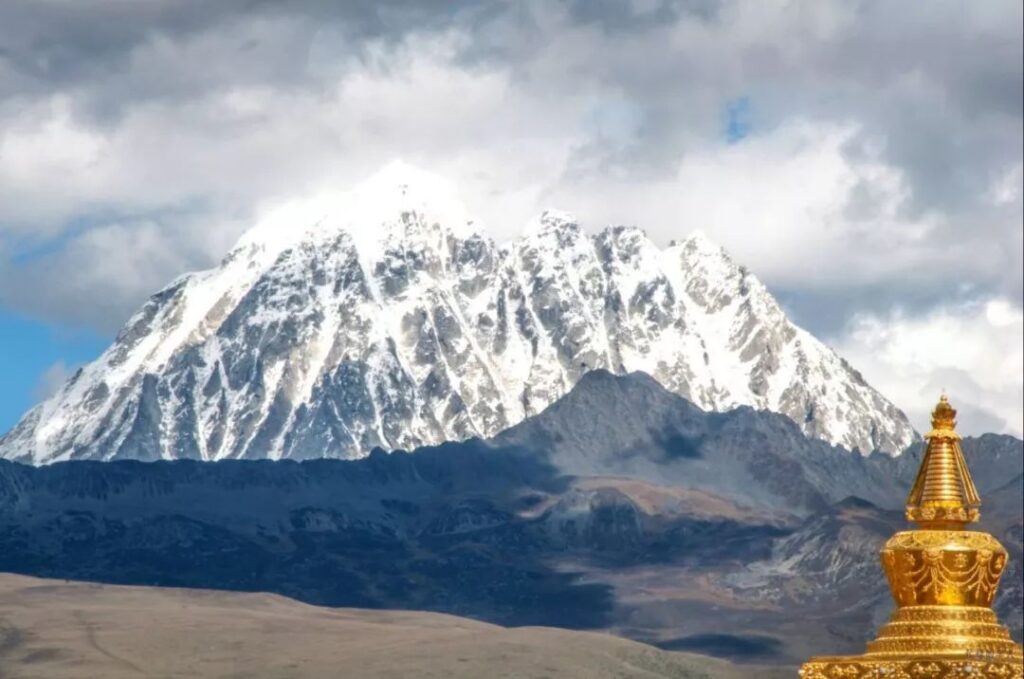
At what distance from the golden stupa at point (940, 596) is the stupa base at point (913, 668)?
0.04 ft

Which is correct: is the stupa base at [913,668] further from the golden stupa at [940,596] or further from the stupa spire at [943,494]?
the stupa spire at [943,494]

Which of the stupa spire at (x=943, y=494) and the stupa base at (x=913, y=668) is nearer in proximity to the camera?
the stupa base at (x=913, y=668)

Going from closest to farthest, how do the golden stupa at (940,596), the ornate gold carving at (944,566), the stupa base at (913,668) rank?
the stupa base at (913,668)
the golden stupa at (940,596)
the ornate gold carving at (944,566)

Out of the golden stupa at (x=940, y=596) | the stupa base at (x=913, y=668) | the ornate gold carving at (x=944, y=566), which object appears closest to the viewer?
the stupa base at (x=913, y=668)

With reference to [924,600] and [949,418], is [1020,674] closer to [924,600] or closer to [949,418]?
[924,600]

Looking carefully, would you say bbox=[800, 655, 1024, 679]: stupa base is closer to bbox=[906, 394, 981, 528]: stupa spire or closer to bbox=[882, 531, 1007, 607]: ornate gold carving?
bbox=[882, 531, 1007, 607]: ornate gold carving

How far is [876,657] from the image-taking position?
120 ft

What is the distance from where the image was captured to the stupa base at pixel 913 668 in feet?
117

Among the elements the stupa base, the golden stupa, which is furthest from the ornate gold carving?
the stupa base

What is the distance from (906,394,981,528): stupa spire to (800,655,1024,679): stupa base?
219cm

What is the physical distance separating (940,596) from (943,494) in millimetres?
1418

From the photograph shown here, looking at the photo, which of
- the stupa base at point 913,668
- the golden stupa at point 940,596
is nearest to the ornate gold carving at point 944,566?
the golden stupa at point 940,596

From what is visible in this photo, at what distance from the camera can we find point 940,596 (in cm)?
3709

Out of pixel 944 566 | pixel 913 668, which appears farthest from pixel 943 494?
pixel 913 668
